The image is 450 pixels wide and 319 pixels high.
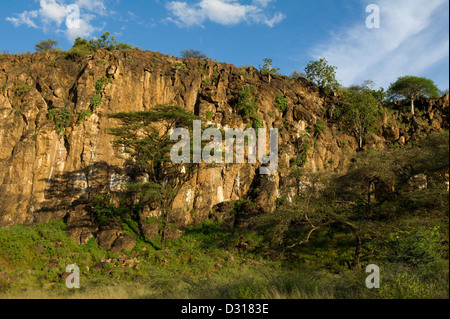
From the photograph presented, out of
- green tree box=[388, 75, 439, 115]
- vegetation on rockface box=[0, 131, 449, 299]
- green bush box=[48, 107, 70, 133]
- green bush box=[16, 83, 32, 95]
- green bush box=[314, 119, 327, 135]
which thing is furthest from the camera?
green tree box=[388, 75, 439, 115]

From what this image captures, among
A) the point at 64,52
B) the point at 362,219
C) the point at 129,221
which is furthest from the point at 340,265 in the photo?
the point at 64,52

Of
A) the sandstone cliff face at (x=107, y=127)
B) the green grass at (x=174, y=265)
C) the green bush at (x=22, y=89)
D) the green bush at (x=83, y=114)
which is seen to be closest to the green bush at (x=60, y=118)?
the sandstone cliff face at (x=107, y=127)

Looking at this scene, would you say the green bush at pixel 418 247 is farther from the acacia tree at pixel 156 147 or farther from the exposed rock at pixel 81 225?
the exposed rock at pixel 81 225

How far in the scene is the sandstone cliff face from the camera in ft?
65.0

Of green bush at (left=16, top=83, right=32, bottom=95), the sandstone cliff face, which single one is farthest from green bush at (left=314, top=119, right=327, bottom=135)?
green bush at (left=16, top=83, right=32, bottom=95)

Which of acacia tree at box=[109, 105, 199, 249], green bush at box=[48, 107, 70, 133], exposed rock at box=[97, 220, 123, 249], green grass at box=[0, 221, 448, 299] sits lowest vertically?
green grass at box=[0, 221, 448, 299]

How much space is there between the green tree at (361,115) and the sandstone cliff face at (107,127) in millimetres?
1071

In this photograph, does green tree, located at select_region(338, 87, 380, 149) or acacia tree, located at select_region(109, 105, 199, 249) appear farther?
green tree, located at select_region(338, 87, 380, 149)

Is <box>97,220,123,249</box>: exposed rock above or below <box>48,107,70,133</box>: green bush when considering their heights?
below

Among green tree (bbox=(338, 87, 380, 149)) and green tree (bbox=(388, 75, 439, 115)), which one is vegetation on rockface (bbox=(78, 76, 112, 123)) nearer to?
green tree (bbox=(338, 87, 380, 149))

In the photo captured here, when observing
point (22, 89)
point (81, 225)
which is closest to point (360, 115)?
point (81, 225)

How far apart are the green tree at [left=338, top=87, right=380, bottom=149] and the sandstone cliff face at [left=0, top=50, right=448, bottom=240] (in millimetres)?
1071

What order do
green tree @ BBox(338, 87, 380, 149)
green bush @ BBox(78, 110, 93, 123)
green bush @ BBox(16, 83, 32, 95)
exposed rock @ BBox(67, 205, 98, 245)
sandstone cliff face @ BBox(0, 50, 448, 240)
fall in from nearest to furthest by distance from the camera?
exposed rock @ BBox(67, 205, 98, 245)
sandstone cliff face @ BBox(0, 50, 448, 240)
green bush @ BBox(78, 110, 93, 123)
green bush @ BBox(16, 83, 32, 95)
green tree @ BBox(338, 87, 380, 149)

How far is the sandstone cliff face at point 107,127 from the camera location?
19797 millimetres
